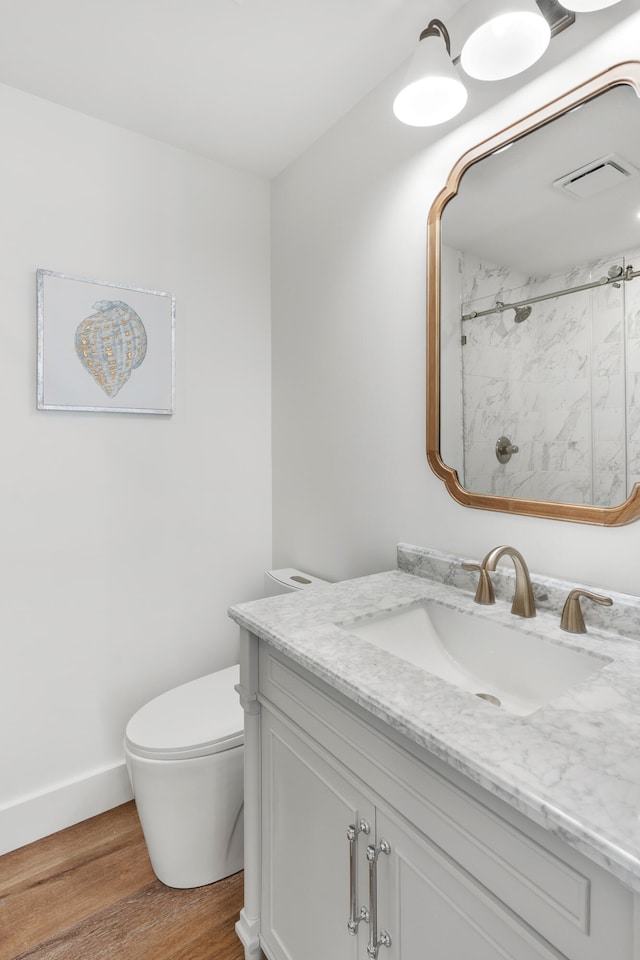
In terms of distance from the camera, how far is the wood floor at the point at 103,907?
4.21ft

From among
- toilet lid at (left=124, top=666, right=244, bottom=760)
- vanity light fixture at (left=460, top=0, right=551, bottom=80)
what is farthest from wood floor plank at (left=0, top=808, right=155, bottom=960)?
vanity light fixture at (left=460, top=0, right=551, bottom=80)

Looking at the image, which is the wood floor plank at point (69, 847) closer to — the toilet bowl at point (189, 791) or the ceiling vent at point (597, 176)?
the toilet bowl at point (189, 791)

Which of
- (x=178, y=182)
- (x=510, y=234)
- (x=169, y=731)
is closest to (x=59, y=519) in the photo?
(x=169, y=731)

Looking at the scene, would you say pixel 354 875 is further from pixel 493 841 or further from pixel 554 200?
pixel 554 200

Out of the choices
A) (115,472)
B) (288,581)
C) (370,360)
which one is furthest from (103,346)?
(288,581)

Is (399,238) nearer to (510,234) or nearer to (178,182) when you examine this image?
(510,234)

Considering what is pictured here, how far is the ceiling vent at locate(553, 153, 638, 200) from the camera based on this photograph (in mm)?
1032

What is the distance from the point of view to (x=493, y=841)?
0.64 metres

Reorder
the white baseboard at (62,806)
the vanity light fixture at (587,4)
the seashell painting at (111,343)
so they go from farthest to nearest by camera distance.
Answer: the seashell painting at (111,343) < the white baseboard at (62,806) < the vanity light fixture at (587,4)

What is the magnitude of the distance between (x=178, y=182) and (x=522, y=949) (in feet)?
7.61

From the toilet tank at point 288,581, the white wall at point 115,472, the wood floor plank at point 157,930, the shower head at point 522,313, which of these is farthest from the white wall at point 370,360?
the wood floor plank at point 157,930

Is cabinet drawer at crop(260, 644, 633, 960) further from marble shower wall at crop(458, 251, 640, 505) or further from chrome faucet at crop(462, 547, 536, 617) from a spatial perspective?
marble shower wall at crop(458, 251, 640, 505)

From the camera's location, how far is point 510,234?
1237 millimetres

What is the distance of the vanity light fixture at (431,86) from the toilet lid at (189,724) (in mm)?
1702
